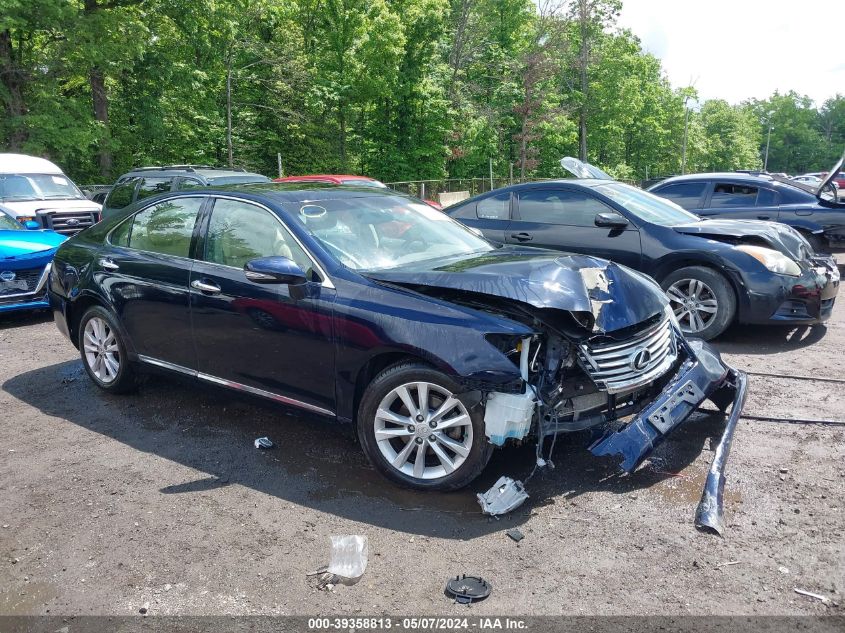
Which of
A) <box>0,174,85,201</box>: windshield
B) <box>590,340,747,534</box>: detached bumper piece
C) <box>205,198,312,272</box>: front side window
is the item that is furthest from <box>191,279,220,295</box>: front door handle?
<box>0,174,85,201</box>: windshield

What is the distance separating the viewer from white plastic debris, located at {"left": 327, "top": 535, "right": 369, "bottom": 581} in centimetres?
310

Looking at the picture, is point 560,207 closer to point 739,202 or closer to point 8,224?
point 739,202

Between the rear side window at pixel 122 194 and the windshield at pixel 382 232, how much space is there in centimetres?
855

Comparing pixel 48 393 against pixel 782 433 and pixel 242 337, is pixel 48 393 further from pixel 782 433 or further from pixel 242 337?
pixel 782 433

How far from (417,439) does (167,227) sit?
2.67 meters

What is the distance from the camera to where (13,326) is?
844cm

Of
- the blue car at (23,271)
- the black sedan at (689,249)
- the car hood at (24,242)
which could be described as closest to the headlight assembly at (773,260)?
the black sedan at (689,249)

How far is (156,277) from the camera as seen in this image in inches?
196

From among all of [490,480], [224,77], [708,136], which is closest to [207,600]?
[490,480]

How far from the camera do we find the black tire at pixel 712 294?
6.69 meters

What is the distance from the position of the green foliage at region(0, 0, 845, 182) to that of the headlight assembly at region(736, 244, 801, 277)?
798 inches

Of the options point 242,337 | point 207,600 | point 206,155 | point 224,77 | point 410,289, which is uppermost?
point 224,77

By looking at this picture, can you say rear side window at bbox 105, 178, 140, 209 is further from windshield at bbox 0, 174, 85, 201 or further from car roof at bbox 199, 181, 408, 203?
car roof at bbox 199, 181, 408, 203

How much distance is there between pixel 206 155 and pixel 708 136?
220 ft
